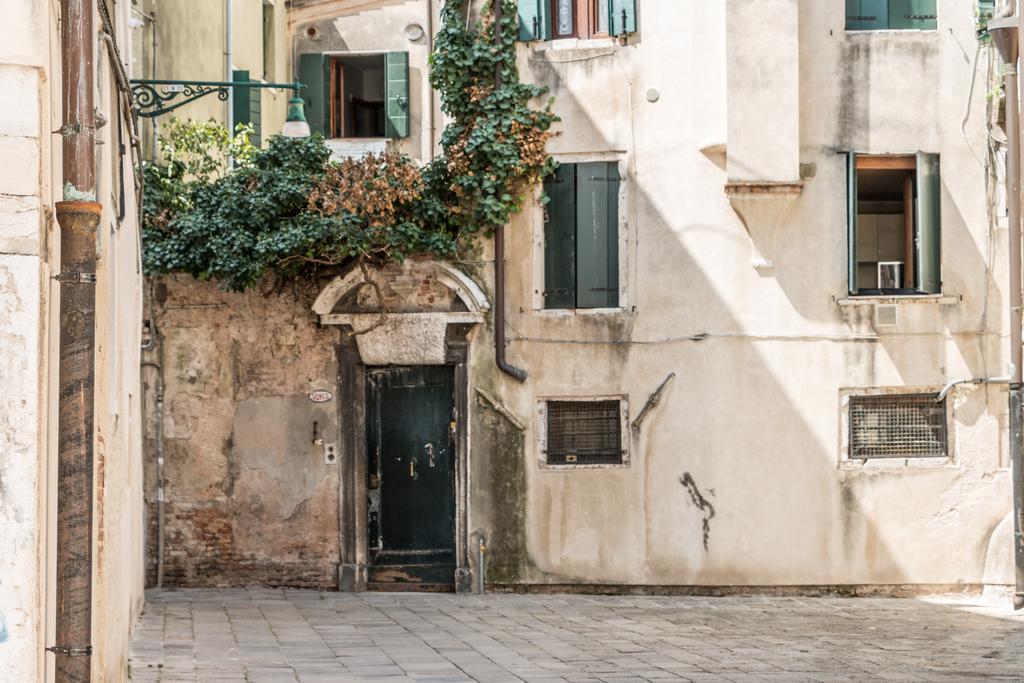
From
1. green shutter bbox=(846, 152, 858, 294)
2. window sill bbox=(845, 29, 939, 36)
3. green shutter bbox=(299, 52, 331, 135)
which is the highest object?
green shutter bbox=(299, 52, 331, 135)

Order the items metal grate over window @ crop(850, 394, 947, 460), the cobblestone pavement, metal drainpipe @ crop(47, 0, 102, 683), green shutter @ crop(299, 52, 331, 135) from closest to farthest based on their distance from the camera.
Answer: metal drainpipe @ crop(47, 0, 102, 683) → the cobblestone pavement → metal grate over window @ crop(850, 394, 947, 460) → green shutter @ crop(299, 52, 331, 135)

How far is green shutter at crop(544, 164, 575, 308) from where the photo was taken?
15523 millimetres

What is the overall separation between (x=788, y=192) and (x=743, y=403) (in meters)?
2.20

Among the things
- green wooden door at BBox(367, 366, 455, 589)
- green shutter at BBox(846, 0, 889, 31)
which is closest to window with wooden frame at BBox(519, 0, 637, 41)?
green shutter at BBox(846, 0, 889, 31)

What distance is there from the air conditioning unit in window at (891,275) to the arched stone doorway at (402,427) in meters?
4.29

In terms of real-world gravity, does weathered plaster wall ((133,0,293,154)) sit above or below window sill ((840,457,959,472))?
above

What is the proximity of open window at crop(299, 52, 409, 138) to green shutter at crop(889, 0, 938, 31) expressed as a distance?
7704 millimetres

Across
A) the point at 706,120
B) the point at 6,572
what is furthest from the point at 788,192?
the point at 6,572

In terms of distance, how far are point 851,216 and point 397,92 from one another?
7872 millimetres

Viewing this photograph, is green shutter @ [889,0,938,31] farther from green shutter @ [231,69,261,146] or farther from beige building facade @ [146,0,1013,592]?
green shutter @ [231,69,261,146]

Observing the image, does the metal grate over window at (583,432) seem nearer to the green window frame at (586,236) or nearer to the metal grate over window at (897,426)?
the green window frame at (586,236)

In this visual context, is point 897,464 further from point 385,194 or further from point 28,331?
point 28,331

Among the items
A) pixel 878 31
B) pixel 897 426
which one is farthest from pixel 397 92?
pixel 897 426

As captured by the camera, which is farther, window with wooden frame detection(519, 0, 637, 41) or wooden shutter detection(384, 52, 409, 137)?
wooden shutter detection(384, 52, 409, 137)
